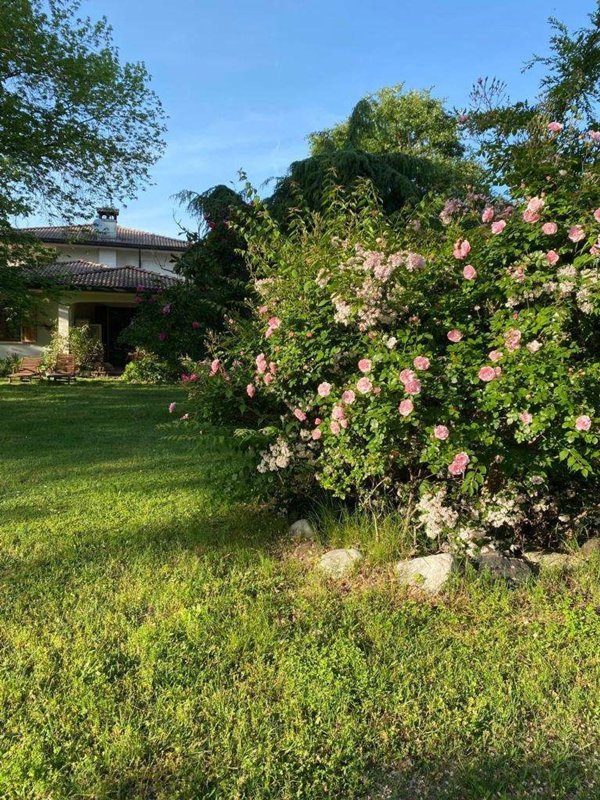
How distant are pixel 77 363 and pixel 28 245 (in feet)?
21.4

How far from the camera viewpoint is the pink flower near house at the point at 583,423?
2.69 meters

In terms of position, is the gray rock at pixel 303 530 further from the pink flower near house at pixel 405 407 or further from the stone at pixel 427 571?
the pink flower near house at pixel 405 407

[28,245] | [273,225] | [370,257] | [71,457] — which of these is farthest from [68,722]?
[28,245]

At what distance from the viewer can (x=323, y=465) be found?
3.65 meters

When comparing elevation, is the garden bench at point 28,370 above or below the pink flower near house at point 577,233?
below

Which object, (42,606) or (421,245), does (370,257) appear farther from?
(42,606)

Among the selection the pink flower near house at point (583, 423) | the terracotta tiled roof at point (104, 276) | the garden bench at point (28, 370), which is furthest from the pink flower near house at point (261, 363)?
the garden bench at point (28, 370)

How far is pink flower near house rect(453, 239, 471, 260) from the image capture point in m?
3.21

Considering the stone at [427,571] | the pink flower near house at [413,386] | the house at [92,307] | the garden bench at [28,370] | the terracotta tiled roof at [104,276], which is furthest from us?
the house at [92,307]

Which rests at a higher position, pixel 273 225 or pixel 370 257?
pixel 273 225

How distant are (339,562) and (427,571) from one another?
1.74 ft

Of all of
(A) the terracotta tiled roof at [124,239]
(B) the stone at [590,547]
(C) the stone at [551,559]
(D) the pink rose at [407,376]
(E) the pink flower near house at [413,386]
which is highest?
(A) the terracotta tiled roof at [124,239]

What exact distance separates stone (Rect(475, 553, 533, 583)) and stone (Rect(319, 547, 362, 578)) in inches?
28.0

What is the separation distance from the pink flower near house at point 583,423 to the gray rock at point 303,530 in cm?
187
